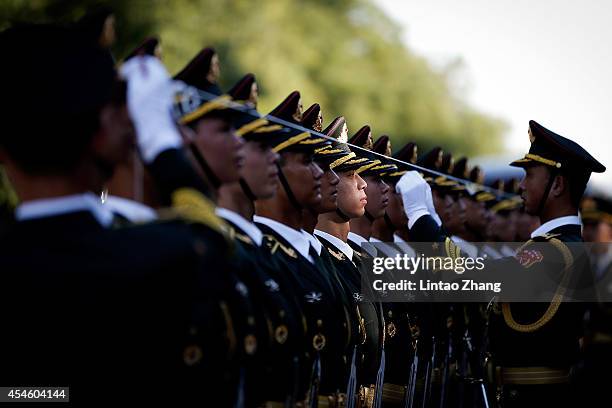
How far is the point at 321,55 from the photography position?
98.4ft

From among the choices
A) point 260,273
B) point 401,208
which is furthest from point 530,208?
point 260,273

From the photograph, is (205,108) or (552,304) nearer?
(205,108)

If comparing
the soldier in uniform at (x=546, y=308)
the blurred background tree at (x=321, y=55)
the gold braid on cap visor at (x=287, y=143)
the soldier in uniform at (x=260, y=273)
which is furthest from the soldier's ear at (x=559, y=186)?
the blurred background tree at (x=321, y=55)

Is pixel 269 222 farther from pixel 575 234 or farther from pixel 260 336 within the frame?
pixel 575 234

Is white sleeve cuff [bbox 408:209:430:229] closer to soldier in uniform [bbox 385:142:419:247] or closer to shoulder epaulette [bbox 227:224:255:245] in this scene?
soldier in uniform [bbox 385:142:419:247]

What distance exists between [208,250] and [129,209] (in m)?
0.78

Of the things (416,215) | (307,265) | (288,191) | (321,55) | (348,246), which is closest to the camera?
(307,265)

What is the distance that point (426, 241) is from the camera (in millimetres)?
7621

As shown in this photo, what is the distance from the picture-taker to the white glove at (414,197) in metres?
7.64

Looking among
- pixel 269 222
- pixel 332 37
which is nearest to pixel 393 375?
pixel 269 222

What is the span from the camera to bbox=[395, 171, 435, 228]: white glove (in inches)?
301

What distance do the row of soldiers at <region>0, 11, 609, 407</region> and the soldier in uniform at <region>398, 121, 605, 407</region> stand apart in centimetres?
2
